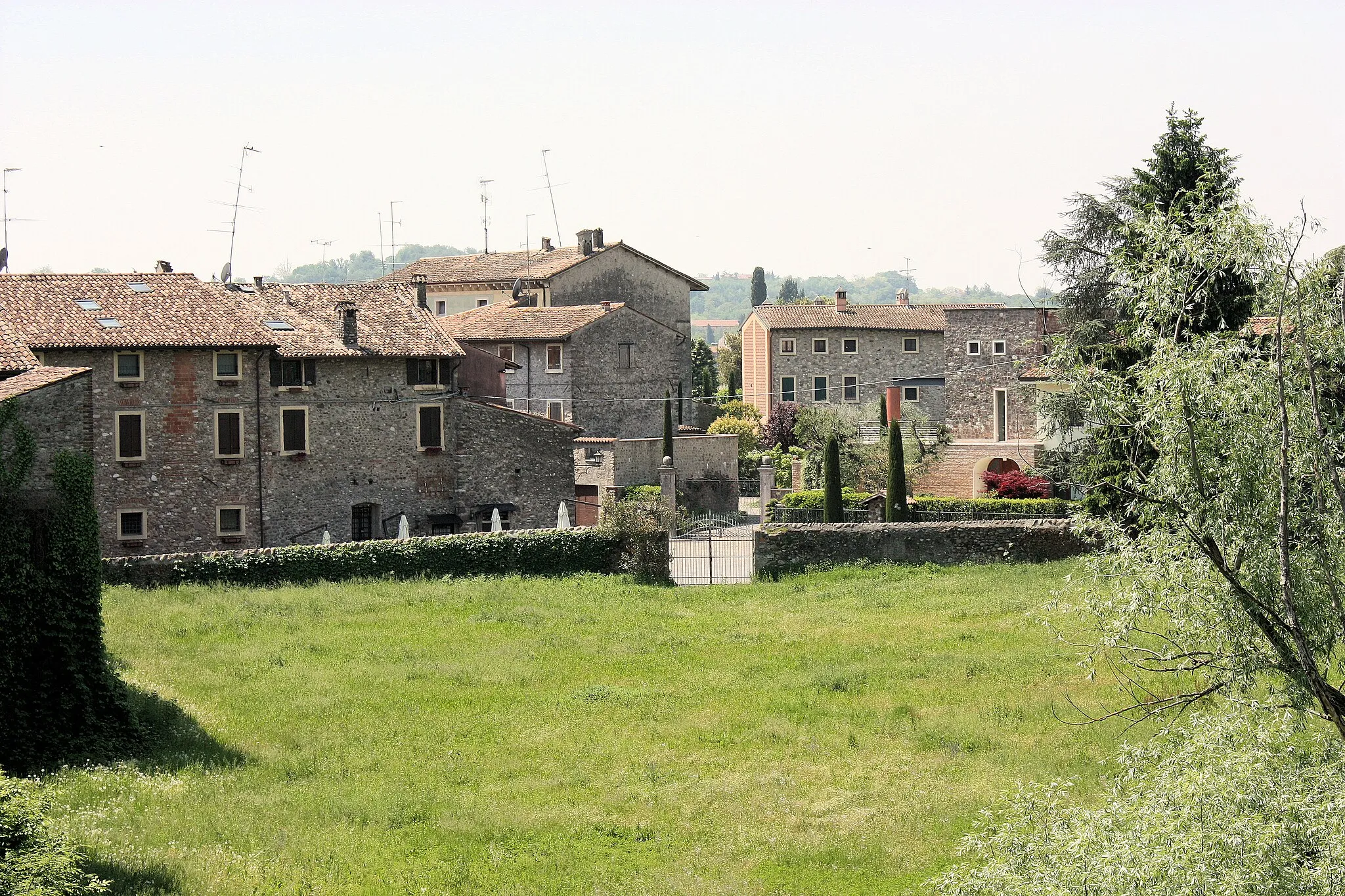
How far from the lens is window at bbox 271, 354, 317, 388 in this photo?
120 ft

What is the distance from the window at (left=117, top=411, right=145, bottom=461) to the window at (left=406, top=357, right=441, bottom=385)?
7.55m

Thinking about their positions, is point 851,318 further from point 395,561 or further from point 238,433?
point 395,561

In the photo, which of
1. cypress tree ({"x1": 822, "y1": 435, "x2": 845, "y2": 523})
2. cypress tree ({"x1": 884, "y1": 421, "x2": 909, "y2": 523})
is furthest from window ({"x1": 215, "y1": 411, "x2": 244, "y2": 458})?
cypress tree ({"x1": 884, "y1": 421, "x2": 909, "y2": 523})

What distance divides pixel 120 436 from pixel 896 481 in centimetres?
2083

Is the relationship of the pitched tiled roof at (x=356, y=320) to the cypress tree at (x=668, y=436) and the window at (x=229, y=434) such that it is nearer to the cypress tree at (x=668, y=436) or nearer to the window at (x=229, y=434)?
the window at (x=229, y=434)

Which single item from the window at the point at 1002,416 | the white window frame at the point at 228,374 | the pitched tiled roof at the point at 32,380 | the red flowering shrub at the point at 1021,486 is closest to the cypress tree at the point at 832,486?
the red flowering shrub at the point at 1021,486

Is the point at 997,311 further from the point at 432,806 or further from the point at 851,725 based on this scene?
the point at 432,806

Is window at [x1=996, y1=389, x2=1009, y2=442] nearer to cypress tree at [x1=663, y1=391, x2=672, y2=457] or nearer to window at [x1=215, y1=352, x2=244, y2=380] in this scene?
cypress tree at [x1=663, y1=391, x2=672, y2=457]

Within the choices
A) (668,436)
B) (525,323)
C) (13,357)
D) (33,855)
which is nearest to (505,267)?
(525,323)

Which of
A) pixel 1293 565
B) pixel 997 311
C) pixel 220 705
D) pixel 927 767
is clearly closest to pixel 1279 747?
pixel 1293 565

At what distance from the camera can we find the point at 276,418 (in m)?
36.7

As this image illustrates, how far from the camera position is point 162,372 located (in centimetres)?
3484

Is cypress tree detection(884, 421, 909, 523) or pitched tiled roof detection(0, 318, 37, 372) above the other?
pitched tiled roof detection(0, 318, 37, 372)

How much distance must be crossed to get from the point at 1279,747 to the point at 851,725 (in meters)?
9.01
